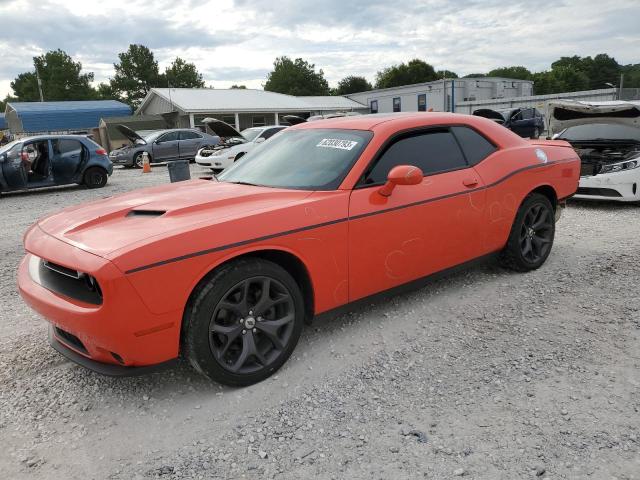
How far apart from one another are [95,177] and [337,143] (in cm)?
1101

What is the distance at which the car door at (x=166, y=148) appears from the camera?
1886cm

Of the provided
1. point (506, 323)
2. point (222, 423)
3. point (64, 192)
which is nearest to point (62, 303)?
point (222, 423)

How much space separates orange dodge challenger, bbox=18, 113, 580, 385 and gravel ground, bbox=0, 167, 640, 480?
32cm

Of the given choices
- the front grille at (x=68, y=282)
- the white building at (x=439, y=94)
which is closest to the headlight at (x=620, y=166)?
the front grille at (x=68, y=282)

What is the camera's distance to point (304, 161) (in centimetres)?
354

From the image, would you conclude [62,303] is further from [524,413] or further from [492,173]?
[492,173]

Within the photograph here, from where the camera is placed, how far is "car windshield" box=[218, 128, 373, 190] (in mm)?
3299

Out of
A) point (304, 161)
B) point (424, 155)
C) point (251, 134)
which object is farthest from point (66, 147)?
point (424, 155)

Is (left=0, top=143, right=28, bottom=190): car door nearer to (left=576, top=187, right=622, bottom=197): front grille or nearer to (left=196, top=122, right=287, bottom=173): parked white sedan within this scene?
(left=196, top=122, right=287, bottom=173): parked white sedan

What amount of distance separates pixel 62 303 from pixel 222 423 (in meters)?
1.04

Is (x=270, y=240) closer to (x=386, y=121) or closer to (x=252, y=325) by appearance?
(x=252, y=325)

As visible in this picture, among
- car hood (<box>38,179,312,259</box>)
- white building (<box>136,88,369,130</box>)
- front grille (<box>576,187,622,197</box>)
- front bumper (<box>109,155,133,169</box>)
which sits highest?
white building (<box>136,88,369,130</box>)

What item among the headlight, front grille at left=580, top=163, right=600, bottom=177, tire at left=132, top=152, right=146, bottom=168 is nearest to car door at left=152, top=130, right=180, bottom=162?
tire at left=132, top=152, right=146, bottom=168

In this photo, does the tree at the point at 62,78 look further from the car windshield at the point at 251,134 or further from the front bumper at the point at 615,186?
the front bumper at the point at 615,186
